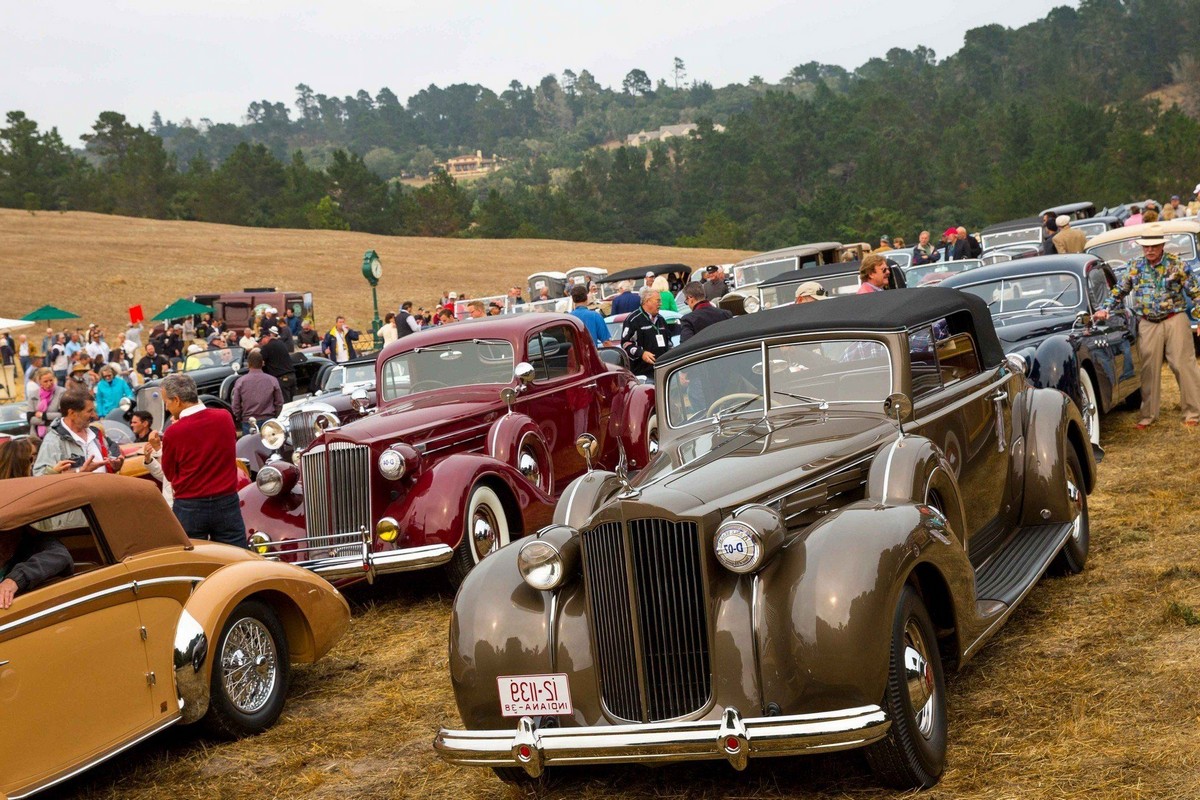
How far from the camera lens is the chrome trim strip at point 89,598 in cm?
502

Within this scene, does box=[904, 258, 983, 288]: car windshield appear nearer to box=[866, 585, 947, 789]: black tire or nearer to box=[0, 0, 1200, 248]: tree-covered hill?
box=[866, 585, 947, 789]: black tire

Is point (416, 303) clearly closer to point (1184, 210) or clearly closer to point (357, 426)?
point (1184, 210)

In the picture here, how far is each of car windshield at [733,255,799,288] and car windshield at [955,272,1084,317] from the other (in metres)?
15.0

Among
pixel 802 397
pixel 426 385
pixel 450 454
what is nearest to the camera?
pixel 802 397

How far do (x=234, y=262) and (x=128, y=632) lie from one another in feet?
217

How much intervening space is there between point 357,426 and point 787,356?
4123 mm

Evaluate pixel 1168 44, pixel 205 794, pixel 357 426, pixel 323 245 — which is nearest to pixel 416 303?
pixel 323 245

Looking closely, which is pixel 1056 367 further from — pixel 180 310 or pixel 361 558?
pixel 180 310

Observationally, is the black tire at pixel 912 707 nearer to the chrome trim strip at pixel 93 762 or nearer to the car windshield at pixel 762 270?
the chrome trim strip at pixel 93 762

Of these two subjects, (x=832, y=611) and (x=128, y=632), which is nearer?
(x=832, y=611)

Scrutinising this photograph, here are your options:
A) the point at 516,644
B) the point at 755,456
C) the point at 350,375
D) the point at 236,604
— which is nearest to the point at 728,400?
the point at 755,456

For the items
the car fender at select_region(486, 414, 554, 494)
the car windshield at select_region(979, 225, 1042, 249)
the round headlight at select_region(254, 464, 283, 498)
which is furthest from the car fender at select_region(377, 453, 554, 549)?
the car windshield at select_region(979, 225, 1042, 249)

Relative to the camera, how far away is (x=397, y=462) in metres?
8.51

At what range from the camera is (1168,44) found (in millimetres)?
137625
